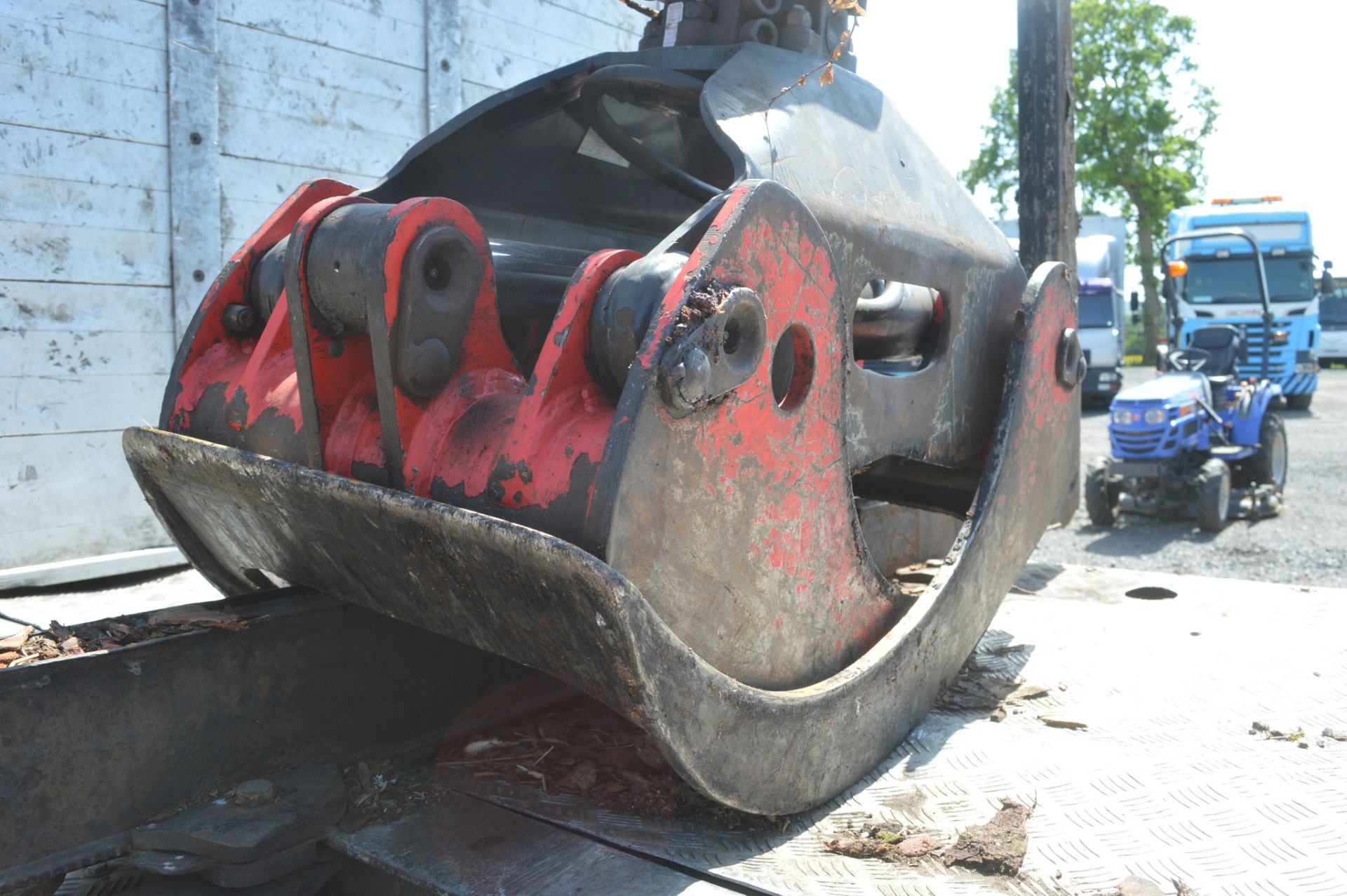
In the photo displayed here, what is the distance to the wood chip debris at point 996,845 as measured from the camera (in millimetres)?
1896

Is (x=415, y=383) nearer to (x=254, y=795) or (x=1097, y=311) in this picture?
(x=254, y=795)

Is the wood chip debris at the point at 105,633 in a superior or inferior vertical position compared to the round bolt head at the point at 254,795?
superior

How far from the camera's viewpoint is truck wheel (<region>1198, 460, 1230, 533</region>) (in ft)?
26.5

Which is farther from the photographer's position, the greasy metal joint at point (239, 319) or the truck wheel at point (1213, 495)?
the truck wheel at point (1213, 495)

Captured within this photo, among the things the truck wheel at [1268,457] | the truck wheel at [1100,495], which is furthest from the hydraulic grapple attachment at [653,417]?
the truck wheel at [1268,457]

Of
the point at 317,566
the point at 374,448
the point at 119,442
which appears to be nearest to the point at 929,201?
the point at 374,448

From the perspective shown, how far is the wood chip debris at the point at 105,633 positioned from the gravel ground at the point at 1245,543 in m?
4.50

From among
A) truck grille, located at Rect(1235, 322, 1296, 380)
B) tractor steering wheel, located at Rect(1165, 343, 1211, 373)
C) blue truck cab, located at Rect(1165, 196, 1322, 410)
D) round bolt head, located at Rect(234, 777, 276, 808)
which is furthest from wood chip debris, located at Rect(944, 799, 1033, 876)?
blue truck cab, located at Rect(1165, 196, 1322, 410)

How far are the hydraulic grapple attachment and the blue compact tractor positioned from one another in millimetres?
5891

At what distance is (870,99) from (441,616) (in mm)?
1747

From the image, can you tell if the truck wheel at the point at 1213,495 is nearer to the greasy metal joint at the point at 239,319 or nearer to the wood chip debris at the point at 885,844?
the wood chip debris at the point at 885,844

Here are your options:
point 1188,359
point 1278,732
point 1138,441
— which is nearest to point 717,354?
point 1278,732

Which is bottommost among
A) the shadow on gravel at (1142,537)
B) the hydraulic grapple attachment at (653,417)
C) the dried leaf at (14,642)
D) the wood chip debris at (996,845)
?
the shadow on gravel at (1142,537)

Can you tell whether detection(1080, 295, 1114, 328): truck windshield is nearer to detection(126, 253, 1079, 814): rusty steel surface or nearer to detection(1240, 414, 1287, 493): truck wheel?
detection(1240, 414, 1287, 493): truck wheel
